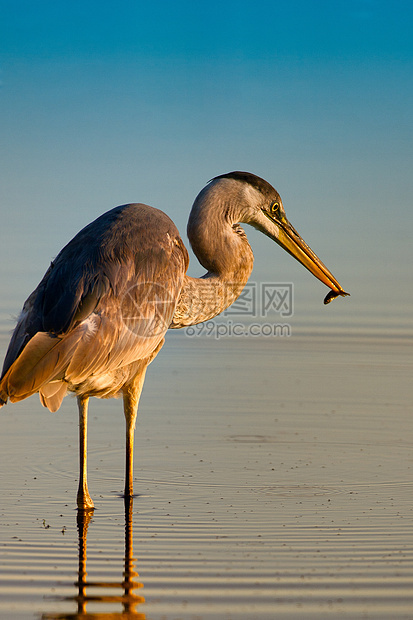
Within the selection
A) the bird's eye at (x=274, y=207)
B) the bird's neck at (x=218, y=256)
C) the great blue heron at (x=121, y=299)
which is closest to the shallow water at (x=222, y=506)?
the great blue heron at (x=121, y=299)

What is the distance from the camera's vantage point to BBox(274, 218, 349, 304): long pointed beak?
8.09 m

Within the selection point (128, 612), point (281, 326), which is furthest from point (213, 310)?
point (281, 326)

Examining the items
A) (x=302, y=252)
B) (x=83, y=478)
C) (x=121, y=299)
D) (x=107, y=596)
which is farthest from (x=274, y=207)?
(x=107, y=596)

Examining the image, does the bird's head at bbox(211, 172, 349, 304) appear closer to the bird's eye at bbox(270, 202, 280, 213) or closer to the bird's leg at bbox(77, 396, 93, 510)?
the bird's eye at bbox(270, 202, 280, 213)

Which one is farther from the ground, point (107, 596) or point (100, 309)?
point (100, 309)

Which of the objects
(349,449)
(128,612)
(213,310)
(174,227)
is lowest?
(128,612)

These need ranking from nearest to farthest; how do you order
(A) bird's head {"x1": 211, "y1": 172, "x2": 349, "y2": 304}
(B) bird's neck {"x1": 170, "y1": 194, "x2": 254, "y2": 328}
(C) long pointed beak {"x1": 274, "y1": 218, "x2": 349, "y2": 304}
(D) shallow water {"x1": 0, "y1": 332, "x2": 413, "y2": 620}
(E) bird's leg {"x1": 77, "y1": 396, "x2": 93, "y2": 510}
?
1. (D) shallow water {"x1": 0, "y1": 332, "x2": 413, "y2": 620}
2. (E) bird's leg {"x1": 77, "y1": 396, "x2": 93, "y2": 510}
3. (B) bird's neck {"x1": 170, "y1": 194, "x2": 254, "y2": 328}
4. (A) bird's head {"x1": 211, "y1": 172, "x2": 349, "y2": 304}
5. (C) long pointed beak {"x1": 274, "y1": 218, "x2": 349, "y2": 304}

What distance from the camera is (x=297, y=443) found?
7.98m

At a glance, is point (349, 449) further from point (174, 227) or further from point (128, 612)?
point (128, 612)

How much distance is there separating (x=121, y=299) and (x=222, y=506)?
1584 mm

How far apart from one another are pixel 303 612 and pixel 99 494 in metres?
2.69

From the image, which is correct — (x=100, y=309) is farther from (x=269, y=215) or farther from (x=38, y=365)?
(x=269, y=215)

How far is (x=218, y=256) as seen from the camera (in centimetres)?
A: 750

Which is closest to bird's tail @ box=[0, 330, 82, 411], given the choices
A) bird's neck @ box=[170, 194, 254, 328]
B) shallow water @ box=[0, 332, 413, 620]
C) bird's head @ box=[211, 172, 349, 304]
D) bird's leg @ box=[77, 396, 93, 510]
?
bird's leg @ box=[77, 396, 93, 510]
